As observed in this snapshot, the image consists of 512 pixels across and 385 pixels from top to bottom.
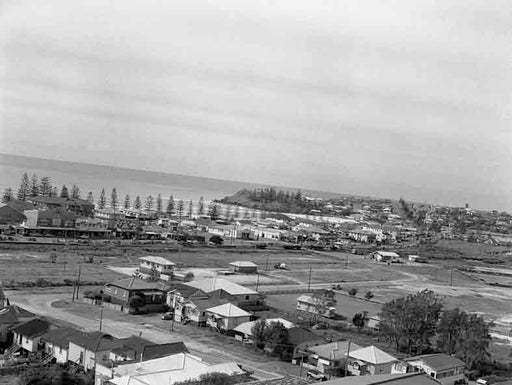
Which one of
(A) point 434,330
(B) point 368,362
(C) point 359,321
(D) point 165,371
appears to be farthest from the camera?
(C) point 359,321

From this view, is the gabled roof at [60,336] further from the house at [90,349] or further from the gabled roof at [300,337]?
the gabled roof at [300,337]

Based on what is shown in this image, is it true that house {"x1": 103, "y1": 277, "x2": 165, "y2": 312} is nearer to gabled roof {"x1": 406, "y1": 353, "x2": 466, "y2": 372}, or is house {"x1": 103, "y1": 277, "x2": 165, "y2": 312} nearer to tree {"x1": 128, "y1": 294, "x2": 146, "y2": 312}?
tree {"x1": 128, "y1": 294, "x2": 146, "y2": 312}

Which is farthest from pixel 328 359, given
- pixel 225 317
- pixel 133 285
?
pixel 133 285

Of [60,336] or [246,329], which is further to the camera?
[246,329]

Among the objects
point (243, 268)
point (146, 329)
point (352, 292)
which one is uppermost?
point (243, 268)

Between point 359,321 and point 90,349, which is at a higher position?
point 90,349

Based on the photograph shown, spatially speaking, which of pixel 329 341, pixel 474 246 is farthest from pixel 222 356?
pixel 474 246

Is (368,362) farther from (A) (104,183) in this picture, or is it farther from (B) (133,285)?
(A) (104,183)

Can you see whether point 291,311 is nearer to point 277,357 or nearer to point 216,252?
point 277,357

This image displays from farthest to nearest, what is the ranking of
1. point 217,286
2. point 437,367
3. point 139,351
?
point 217,286
point 437,367
point 139,351
